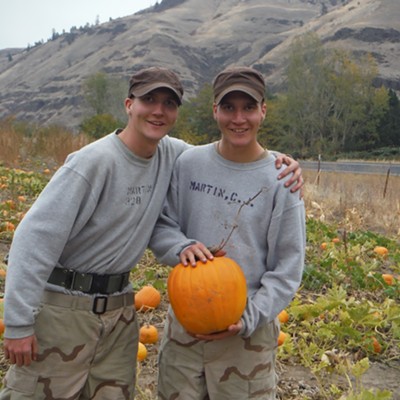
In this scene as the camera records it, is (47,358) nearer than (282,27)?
Yes

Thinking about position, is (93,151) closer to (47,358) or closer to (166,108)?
(166,108)

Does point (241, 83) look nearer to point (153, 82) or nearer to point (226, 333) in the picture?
point (153, 82)

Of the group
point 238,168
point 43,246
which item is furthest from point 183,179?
point 43,246

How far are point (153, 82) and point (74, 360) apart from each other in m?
1.39

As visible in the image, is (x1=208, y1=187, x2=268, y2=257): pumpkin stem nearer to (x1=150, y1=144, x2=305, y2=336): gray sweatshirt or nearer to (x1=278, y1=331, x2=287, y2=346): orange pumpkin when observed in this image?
(x1=150, y1=144, x2=305, y2=336): gray sweatshirt

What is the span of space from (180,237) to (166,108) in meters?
0.66

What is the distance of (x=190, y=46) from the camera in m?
144

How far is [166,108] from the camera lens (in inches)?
98.9

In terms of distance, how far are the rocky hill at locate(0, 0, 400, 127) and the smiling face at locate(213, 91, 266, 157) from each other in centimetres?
8866

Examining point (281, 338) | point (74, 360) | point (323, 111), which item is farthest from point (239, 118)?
point (323, 111)

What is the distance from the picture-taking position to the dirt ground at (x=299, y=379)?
322cm

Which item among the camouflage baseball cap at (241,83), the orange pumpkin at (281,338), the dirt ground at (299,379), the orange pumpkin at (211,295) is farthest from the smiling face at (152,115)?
the orange pumpkin at (281,338)

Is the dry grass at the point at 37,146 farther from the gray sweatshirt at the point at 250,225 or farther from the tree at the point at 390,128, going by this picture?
the tree at the point at 390,128

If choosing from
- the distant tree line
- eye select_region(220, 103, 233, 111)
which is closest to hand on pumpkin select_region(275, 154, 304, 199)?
eye select_region(220, 103, 233, 111)
